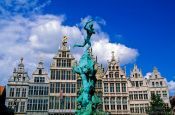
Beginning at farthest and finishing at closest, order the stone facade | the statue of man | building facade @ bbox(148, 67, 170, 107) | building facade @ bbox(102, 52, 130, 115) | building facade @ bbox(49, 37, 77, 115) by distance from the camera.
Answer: building facade @ bbox(148, 67, 170, 107) < building facade @ bbox(102, 52, 130, 115) < the stone facade < building facade @ bbox(49, 37, 77, 115) < the statue of man

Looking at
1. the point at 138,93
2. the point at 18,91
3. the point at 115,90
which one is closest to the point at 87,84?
the point at 115,90

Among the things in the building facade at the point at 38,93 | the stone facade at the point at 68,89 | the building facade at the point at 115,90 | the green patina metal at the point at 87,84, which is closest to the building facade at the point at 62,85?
the stone facade at the point at 68,89

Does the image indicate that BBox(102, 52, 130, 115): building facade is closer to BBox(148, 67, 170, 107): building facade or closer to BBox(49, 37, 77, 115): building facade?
BBox(148, 67, 170, 107): building facade

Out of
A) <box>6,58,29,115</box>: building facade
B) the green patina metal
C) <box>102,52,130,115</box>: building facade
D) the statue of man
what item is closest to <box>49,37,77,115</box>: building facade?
<box>6,58,29,115</box>: building facade

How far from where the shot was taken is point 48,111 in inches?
2031

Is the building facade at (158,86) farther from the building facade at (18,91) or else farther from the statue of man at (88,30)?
the building facade at (18,91)

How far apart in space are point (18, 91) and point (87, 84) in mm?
24014

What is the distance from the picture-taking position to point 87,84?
34.1m

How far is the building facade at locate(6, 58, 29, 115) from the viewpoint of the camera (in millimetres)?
52812

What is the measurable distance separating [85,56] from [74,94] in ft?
62.4

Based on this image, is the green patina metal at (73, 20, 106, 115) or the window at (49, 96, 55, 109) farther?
the window at (49, 96, 55, 109)

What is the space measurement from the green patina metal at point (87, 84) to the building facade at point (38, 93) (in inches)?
755

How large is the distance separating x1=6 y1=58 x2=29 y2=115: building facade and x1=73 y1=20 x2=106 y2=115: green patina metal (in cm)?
2168

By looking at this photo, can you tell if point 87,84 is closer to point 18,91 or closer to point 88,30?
point 88,30
